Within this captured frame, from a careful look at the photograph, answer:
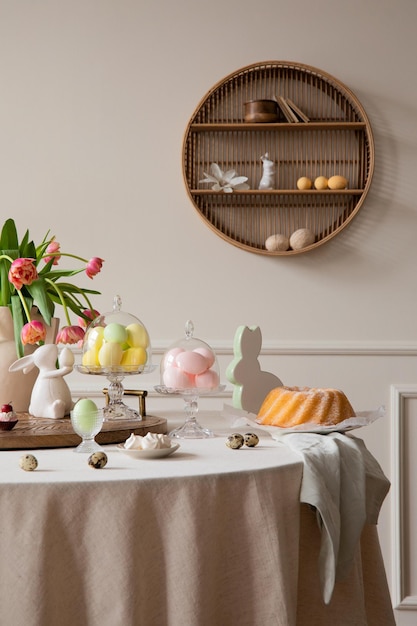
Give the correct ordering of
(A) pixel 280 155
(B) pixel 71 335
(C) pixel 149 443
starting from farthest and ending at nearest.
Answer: (A) pixel 280 155 < (B) pixel 71 335 < (C) pixel 149 443

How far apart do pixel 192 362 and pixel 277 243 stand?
141 cm

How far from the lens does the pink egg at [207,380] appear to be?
1.67m

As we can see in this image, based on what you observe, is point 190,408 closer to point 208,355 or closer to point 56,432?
point 208,355

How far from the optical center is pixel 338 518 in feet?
4.51

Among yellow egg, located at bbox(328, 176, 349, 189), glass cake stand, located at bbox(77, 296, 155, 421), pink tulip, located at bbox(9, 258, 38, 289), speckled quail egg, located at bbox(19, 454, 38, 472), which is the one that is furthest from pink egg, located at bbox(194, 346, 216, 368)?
yellow egg, located at bbox(328, 176, 349, 189)

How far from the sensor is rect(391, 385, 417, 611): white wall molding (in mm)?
3014

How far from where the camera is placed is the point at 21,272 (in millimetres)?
1745

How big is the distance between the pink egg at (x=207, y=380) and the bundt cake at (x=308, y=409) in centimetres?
15

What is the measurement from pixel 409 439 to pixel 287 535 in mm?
1835

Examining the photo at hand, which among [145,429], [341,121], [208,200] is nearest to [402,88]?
[341,121]

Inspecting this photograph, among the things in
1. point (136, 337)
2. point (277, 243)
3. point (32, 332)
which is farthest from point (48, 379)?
point (277, 243)

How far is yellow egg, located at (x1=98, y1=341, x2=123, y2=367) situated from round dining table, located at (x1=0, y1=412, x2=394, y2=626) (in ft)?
1.17

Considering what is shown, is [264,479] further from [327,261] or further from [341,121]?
[341,121]

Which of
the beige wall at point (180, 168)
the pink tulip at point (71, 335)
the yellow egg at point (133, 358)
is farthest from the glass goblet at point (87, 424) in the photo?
the beige wall at point (180, 168)
